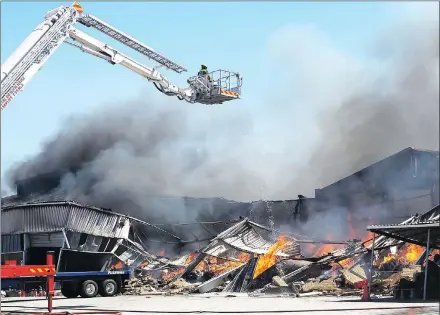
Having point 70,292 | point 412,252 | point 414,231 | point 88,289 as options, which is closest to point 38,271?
point 88,289

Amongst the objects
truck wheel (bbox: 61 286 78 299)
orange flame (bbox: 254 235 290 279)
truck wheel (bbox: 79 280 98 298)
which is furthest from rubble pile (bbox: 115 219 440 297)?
truck wheel (bbox: 61 286 78 299)

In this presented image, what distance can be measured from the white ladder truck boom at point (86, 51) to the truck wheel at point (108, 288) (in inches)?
355

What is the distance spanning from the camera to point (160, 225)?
36.0 meters

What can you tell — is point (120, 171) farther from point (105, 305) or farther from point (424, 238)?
point (424, 238)

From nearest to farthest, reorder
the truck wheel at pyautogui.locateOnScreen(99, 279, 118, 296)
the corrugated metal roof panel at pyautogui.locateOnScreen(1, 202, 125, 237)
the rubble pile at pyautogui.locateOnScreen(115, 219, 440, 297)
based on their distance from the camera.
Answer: the rubble pile at pyautogui.locateOnScreen(115, 219, 440, 297)
the truck wheel at pyautogui.locateOnScreen(99, 279, 118, 296)
the corrugated metal roof panel at pyautogui.locateOnScreen(1, 202, 125, 237)

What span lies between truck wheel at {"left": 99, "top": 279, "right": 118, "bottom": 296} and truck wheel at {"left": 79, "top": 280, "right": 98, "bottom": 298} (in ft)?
1.29

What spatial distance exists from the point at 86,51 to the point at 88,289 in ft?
34.5

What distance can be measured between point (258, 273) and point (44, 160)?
920 inches

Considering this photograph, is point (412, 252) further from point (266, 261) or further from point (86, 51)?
point (86, 51)

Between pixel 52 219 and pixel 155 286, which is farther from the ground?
pixel 52 219

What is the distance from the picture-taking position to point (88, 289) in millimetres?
25391

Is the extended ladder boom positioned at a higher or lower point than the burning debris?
higher

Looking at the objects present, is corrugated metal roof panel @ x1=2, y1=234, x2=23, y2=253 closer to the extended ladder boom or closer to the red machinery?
the red machinery

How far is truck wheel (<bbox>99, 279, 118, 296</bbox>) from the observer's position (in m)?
25.8
